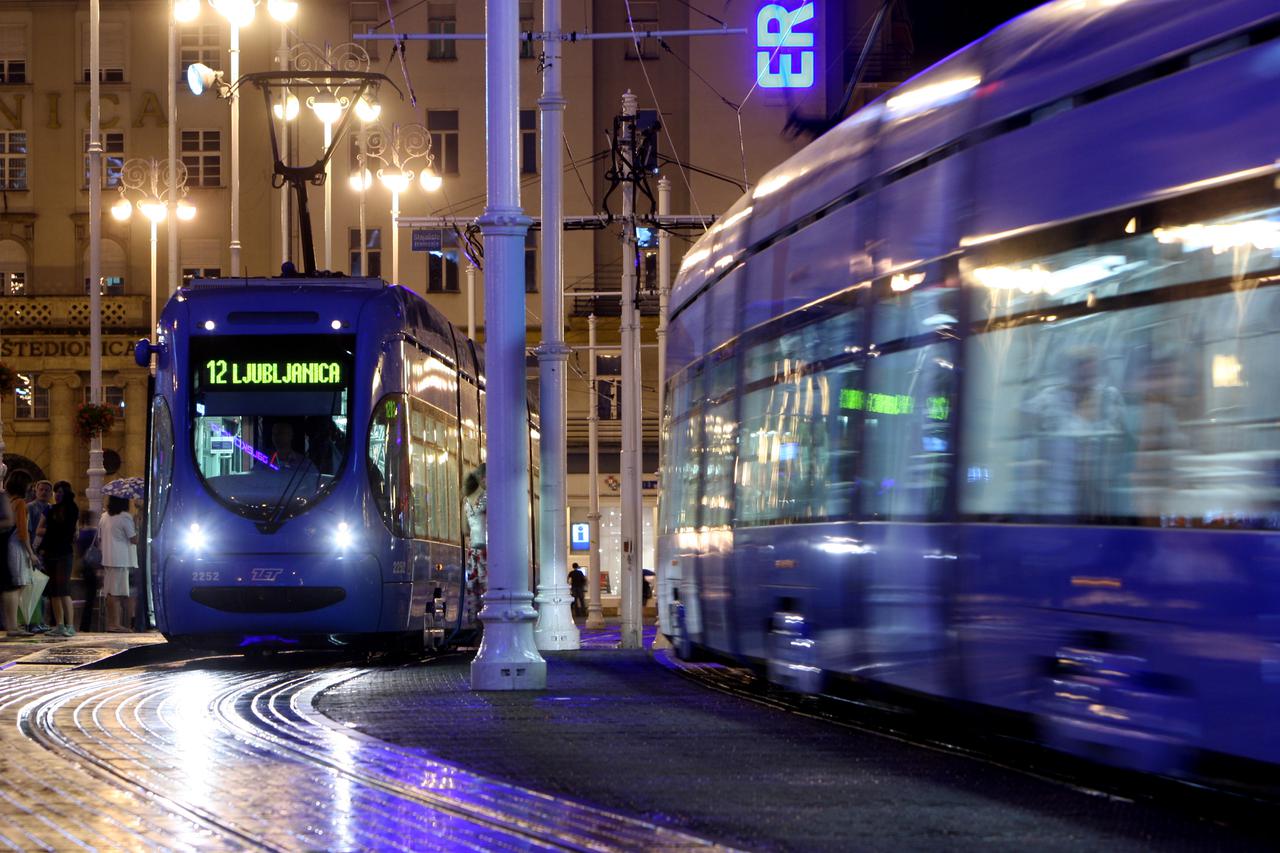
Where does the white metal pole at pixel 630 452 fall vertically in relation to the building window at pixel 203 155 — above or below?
below

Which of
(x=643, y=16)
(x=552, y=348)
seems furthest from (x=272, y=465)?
(x=643, y=16)

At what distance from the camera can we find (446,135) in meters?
63.3

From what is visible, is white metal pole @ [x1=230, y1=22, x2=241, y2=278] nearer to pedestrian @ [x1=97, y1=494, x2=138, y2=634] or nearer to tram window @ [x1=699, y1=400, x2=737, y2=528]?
pedestrian @ [x1=97, y1=494, x2=138, y2=634]

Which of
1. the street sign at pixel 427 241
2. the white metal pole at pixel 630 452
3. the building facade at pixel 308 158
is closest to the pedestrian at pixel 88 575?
the white metal pole at pixel 630 452

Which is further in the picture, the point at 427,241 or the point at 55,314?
the point at 55,314

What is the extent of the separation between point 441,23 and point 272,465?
1741 inches

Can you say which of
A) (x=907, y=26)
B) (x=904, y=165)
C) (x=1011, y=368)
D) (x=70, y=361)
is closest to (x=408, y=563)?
(x=904, y=165)

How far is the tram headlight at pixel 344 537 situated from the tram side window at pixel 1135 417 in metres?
10.1

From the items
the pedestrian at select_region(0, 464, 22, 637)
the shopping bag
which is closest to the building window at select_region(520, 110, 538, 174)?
the shopping bag

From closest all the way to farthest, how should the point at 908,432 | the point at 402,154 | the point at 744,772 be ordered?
the point at 744,772
the point at 908,432
the point at 402,154

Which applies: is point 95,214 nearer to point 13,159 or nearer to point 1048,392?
point 13,159

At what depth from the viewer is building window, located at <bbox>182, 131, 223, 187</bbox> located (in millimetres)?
65188

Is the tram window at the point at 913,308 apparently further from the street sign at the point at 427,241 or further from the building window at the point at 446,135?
the building window at the point at 446,135

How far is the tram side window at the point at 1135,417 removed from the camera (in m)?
8.23
